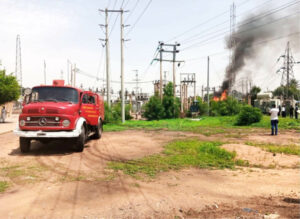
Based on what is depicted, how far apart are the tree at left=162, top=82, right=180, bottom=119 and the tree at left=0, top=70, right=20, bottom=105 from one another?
56.4 feet

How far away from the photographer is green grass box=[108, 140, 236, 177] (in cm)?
689

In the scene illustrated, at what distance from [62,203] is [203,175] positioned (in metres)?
3.63

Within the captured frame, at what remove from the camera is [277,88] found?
88062mm

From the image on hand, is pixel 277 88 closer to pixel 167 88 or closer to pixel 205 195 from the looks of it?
pixel 167 88

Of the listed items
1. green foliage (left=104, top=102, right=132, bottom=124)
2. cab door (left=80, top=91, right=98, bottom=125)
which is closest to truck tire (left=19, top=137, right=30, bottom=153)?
cab door (left=80, top=91, right=98, bottom=125)

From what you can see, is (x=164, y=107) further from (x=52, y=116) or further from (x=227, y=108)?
(x=52, y=116)

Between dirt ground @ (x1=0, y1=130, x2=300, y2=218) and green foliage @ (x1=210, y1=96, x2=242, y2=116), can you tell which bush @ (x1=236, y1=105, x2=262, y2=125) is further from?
dirt ground @ (x1=0, y1=130, x2=300, y2=218)

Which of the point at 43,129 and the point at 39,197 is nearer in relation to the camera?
the point at 39,197

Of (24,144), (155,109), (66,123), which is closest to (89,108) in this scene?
(66,123)

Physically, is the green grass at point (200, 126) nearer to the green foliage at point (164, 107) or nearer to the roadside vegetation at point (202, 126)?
the roadside vegetation at point (202, 126)

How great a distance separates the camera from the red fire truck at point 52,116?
8453 millimetres

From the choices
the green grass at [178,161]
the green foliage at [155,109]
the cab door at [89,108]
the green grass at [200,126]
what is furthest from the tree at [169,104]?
the green grass at [178,161]

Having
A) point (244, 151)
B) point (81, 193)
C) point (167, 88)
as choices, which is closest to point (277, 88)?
point (167, 88)

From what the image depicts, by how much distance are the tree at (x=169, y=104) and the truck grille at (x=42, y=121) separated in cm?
2283
